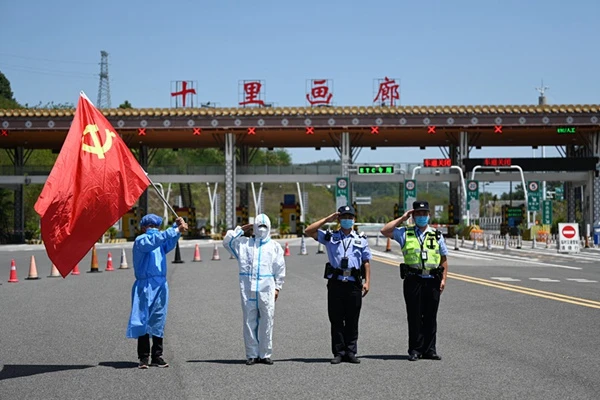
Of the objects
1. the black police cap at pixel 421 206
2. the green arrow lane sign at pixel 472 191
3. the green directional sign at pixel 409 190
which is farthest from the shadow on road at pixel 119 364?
the green arrow lane sign at pixel 472 191

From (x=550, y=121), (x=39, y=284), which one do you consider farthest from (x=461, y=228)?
(x=39, y=284)

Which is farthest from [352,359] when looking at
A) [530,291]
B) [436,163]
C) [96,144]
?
[436,163]

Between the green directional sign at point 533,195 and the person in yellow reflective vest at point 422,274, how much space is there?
51.1 meters

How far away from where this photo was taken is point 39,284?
23.8m

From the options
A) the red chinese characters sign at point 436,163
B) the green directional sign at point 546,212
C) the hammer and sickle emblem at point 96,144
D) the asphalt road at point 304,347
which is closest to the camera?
the asphalt road at point 304,347

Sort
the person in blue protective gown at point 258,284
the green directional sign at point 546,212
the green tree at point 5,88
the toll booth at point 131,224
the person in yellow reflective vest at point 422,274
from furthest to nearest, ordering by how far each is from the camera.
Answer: the green tree at point 5,88, the toll booth at point 131,224, the green directional sign at point 546,212, the person in yellow reflective vest at point 422,274, the person in blue protective gown at point 258,284

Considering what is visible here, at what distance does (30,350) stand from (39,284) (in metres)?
12.4

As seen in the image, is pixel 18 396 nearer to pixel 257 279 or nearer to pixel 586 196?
pixel 257 279

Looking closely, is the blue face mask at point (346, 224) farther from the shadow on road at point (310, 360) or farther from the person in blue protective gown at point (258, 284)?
the shadow on road at point (310, 360)

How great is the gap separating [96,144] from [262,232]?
2.34 meters

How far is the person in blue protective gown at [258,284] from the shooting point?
10.5 metres

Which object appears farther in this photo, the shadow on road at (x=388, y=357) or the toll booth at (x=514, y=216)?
the toll booth at (x=514, y=216)

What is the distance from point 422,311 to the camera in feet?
35.9

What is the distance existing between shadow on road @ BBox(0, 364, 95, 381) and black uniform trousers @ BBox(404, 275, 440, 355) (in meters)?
3.50
